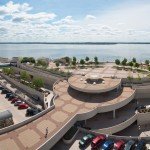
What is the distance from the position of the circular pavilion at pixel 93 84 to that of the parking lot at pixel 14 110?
1392 centimetres

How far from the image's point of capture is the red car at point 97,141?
35.5 meters

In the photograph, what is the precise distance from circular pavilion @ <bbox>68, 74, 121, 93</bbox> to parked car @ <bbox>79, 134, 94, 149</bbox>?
51.6 ft

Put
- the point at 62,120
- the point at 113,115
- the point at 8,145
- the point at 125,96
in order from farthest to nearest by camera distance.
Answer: the point at 125,96 → the point at 113,115 → the point at 62,120 → the point at 8,145

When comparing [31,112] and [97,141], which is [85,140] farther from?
[31,112]

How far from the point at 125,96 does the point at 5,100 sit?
3295 cm

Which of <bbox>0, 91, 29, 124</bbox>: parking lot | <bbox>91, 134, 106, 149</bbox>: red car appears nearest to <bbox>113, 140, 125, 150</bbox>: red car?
<bbox>91, 134, 106, 149</bbox>: red car

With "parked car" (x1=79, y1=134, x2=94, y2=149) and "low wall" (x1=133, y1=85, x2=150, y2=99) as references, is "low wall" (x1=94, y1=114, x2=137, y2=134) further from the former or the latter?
"low wall" (x1=133, y1=85, x2=150, y2=99)

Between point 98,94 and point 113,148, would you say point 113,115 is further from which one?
point 113,148

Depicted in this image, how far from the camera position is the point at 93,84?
2251 inches

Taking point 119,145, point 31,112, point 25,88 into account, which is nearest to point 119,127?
point 119,145

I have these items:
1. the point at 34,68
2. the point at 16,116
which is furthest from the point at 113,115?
the point at 34,68

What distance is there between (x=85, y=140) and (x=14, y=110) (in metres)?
24.7

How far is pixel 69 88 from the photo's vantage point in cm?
5969

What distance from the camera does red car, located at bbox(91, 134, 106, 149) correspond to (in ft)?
116
